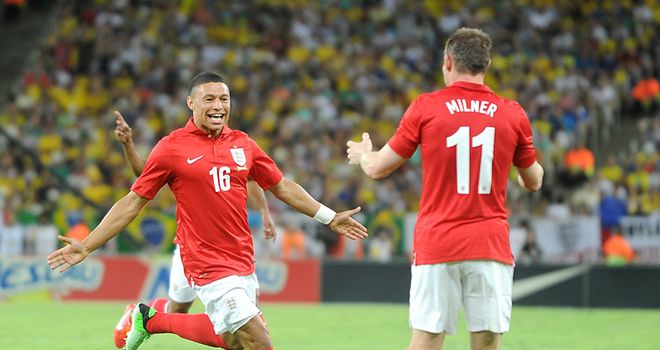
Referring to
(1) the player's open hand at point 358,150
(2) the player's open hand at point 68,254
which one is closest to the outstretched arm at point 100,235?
(2) the player's open hand at point 68,254

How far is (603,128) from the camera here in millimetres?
25062

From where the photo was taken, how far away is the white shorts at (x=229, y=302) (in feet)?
26.0

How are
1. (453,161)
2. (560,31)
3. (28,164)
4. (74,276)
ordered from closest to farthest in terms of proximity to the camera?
(453,161) → (74,276) → (28,164) → (560,31)

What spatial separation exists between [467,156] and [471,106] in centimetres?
28

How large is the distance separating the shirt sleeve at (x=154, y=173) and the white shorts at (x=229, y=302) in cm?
72

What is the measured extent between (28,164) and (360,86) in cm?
736

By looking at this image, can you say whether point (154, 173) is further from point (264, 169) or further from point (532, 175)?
point (532, 175)

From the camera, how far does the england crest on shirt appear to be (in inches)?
321

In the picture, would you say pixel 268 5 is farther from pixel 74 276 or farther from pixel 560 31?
pixel 74 276

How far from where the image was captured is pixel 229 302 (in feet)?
26.1

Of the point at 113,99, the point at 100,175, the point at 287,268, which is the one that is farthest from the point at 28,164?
the point at 287,268

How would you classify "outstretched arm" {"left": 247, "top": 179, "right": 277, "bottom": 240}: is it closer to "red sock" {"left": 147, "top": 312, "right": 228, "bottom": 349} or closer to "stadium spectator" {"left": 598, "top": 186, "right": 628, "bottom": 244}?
"red sock" {"left": 147, "top": 312, "right": 228, "bottom": 349}

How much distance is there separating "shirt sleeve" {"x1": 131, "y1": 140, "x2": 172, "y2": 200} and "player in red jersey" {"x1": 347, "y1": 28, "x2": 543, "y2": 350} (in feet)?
5.65

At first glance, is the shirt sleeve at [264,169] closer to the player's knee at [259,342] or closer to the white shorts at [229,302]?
the white shorts at [229,302]
